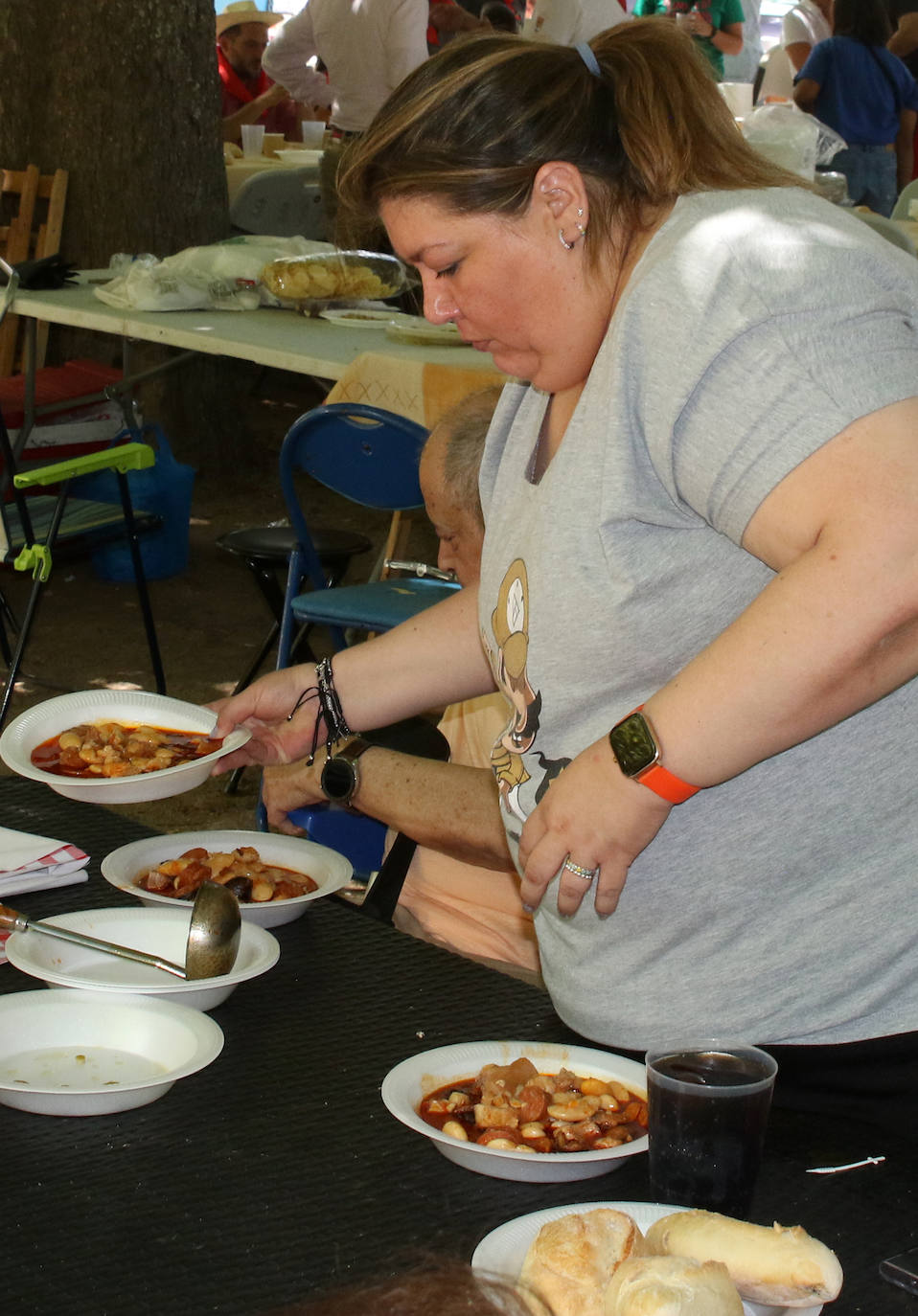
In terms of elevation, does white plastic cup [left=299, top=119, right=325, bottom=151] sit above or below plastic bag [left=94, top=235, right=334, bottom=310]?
below

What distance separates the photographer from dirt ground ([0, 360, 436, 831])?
3990mm

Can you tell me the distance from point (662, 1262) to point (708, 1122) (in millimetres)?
248

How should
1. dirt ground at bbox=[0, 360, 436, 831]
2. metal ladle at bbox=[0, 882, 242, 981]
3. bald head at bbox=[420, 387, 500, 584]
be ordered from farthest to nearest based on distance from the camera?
dirt ground at bbox=[0, 360, 436, 831], bald head at bbox=[420, 387, 500, 584], metal ladle at bbox=[0, 882, 242, 981]

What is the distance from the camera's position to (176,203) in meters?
6.30

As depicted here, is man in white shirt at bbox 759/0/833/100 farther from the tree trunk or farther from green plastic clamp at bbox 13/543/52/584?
green plastic clamp at bbox 13/543/52/584

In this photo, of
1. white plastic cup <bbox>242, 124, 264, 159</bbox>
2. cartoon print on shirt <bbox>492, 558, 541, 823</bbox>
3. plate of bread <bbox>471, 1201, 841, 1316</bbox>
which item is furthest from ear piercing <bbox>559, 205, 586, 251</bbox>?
white plastic cup <bbox>242, 124, 264, 159</bbox>

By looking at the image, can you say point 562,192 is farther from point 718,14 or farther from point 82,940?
point 718,14

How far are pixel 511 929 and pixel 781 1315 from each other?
1.14m

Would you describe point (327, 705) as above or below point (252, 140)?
above

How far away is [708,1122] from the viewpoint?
3.18ft

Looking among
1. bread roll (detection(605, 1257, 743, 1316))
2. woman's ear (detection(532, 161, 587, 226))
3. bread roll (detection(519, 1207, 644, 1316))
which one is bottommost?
bread roll (detection(519, 1207, 644, 1316))

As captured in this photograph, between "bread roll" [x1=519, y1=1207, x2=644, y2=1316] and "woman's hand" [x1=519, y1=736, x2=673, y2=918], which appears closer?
"bread roll" [x1=519, y1=1207, x2=644, y2=1316]

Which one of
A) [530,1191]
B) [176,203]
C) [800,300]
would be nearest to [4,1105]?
[530,1191]

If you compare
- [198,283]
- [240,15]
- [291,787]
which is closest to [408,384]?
[198,283]
